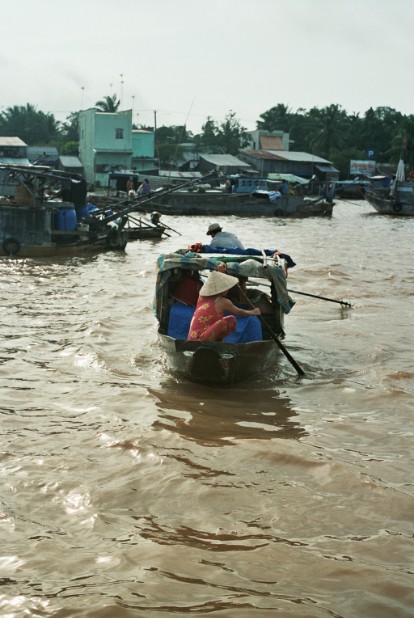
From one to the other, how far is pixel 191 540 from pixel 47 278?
1208cm

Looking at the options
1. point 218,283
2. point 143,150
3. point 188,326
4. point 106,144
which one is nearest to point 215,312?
point 218,283

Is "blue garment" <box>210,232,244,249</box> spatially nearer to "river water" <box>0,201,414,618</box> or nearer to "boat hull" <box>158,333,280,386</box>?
"river water" <box>0,201,414,618</box>

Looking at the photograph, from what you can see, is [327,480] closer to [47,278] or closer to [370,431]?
[370,431]

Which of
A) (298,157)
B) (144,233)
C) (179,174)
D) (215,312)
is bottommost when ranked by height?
(215,312)

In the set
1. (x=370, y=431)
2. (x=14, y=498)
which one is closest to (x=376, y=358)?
(x=370, y=431)

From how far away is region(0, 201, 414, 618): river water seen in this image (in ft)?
13.1

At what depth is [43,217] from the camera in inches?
701

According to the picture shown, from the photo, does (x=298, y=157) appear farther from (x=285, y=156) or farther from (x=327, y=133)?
(x=327, y=133)

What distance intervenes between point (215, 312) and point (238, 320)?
28.5 inches

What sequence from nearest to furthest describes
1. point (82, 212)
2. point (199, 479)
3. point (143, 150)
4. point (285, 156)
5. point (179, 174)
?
point (199, 479) < point (82, 212) < point (179, 174) < point (143, 150) < point (285, 156)

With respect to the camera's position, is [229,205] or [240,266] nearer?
[240,266]

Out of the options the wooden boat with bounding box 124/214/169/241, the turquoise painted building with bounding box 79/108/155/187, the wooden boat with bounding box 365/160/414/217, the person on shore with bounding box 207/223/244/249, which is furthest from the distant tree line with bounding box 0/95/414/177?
the person on shore with bounding box 207/223/244/249

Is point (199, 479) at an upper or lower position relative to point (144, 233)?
lower

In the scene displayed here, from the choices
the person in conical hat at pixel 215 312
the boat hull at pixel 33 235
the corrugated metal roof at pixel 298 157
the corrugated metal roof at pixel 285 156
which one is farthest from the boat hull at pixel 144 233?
the corrugated metal roof at pixel 298 157
